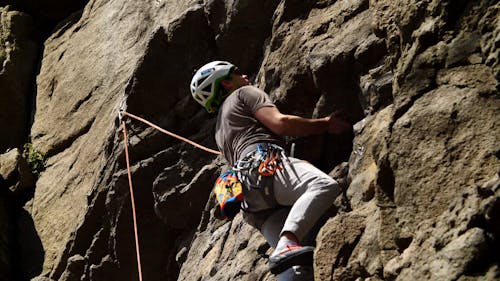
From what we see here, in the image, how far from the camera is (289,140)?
7656 mm

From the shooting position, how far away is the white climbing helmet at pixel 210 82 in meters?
7.32

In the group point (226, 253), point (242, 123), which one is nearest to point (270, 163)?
point (242, 123)

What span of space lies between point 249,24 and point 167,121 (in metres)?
1.57

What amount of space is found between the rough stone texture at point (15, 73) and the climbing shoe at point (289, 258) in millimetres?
8784

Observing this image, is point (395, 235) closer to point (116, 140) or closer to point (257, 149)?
point (257, 149)

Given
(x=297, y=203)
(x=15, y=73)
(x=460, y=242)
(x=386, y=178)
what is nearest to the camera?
(x=460, y=242)

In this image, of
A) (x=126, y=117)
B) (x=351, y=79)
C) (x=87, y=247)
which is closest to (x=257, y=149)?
(x=351, y=79)

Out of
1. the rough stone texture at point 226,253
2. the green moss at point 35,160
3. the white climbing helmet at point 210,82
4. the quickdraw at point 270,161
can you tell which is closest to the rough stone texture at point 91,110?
the green moss at point 35,160

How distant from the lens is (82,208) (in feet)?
35.2

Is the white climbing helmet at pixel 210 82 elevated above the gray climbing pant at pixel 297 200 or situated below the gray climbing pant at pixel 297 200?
→ above

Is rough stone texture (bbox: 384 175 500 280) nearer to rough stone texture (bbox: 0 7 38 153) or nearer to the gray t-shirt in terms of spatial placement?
the gray t-shirt

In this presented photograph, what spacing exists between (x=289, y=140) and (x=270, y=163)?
1.25 m

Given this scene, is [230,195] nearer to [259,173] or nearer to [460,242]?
[259,173]

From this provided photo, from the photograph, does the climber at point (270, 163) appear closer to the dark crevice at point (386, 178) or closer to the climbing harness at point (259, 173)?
the climbing harness at point (259, 173)
